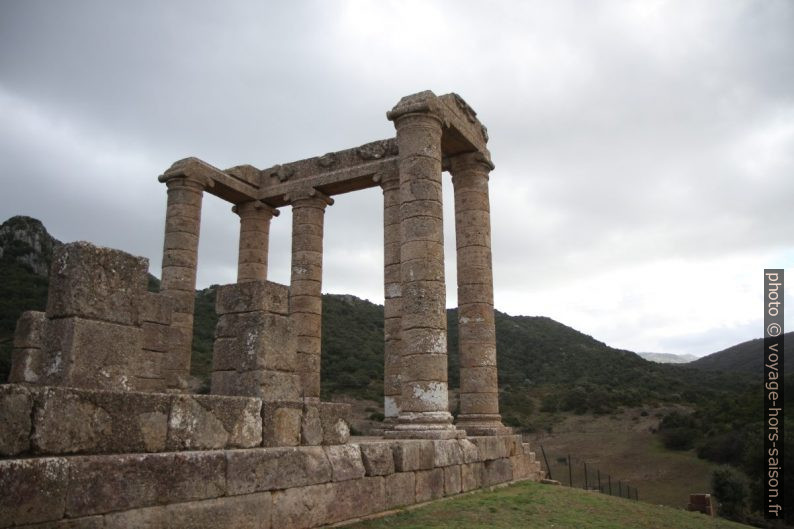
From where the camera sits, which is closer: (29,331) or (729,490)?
(29,331)

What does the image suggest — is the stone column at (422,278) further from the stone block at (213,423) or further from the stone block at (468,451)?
the stone block at (213,423)

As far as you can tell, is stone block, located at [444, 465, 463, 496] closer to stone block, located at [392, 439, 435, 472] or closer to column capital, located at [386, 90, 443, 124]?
stone block, located at [392, 439, 435, 472]

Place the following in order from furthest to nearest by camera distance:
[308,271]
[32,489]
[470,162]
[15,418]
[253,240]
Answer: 1. [253,240]
2. [308,271]
3. [470,162]
4. [15,418]
5. [32,489]

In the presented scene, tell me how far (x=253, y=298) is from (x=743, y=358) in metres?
76.9

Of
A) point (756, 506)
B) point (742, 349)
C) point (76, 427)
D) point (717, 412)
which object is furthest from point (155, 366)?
point (742, 349)

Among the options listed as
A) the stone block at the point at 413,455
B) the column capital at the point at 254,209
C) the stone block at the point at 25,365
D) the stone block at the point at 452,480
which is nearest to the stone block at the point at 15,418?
the stone block at the point at 413,455

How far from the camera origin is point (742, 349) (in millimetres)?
77938

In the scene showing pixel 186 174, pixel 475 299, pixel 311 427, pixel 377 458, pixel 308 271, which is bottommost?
pixel 377 458

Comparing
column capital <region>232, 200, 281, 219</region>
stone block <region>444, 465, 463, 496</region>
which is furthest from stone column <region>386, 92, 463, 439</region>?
column capital <region>232, 200, 281, 219</region>

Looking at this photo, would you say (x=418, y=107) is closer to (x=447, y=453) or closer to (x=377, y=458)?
(x=447, y=453)

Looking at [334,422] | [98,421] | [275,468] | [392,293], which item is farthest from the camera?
[392,293]

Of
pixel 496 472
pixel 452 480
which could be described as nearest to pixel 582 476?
pixel 496 472

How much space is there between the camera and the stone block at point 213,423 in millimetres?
6121

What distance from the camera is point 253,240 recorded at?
1794 cm
